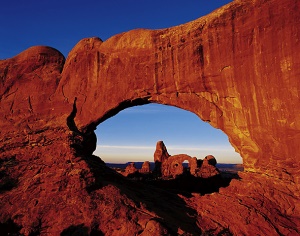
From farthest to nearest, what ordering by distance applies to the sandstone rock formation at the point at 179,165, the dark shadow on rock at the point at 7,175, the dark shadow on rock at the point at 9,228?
the sandstone rock formation at the point at 179,165 < the dark shadow on rock at the point at 7,175 < the dark shadow on rock at the point at 9,228

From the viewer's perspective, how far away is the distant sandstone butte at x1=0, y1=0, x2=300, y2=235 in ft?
56.3

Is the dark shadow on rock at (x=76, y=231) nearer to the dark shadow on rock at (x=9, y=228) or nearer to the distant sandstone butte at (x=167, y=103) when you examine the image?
the distant sandstone butte at (x=167, y=103)

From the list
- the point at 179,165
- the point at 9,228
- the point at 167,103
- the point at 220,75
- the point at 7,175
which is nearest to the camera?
the point at 9,228

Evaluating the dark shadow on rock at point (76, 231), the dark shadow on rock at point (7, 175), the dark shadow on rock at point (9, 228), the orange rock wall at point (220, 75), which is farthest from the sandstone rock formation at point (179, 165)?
the dark shadow on rock at point (9, 228)

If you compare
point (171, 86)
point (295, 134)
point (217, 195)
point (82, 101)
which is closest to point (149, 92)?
point (171, 86)

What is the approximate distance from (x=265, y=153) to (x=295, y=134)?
2.11m

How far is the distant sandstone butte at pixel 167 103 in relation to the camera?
17.2 meters

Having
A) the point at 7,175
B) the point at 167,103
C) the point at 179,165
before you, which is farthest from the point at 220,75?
the point at 179,165

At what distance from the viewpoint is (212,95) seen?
21.5m

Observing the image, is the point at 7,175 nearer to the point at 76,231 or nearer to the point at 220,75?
the point at 76,231

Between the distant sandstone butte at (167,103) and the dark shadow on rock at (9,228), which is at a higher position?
the distant sandstone butte at (167,103)

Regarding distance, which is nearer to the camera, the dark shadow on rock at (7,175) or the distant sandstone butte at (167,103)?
the distant sandstone butte at (167,103)

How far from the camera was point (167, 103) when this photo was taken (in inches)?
895

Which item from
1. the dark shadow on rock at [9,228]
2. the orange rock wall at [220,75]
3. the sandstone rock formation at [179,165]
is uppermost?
the orange rock wall at [220,75]
